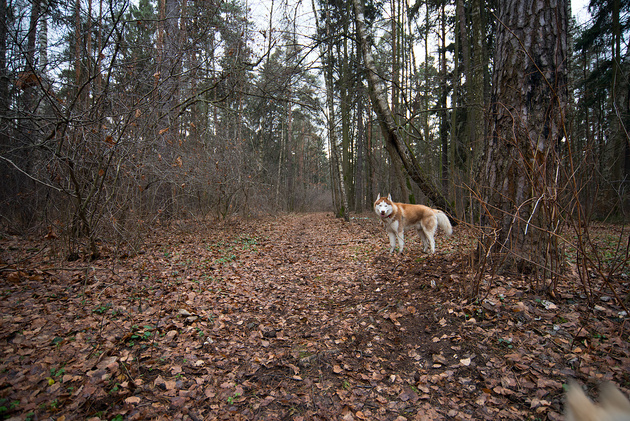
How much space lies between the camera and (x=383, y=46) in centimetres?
1548

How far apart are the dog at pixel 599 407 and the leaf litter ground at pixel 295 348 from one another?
1.94 metres

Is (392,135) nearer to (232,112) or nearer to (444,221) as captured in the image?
(444,221)

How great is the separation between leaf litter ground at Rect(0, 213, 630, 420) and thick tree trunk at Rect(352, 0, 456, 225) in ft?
9.86

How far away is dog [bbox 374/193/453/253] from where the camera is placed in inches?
255

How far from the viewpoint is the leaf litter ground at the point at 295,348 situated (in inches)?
90.0

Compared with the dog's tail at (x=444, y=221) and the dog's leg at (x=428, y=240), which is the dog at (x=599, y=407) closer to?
the dog's leg at (x=428, y=240)

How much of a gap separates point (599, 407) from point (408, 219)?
20.7 feet

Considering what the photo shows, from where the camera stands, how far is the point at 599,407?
654mm

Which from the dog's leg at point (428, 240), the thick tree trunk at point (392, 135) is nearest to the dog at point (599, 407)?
the dog's leg at point (428, 240)

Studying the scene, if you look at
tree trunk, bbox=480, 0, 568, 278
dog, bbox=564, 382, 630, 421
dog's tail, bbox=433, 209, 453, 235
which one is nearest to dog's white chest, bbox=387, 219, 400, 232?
dog's tail, bbox=433, 209, 453, 235

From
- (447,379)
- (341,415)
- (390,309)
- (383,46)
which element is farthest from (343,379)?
(383,46)

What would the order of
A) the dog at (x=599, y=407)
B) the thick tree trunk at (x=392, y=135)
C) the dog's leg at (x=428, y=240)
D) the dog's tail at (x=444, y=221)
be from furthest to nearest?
1. the thick tree trunk at (x=392, y=135)
2. the dog's tail at (x=444, y=221)
3. the dog's leg at (x=428, y=240)
4. the dog at (x=599, y=407)

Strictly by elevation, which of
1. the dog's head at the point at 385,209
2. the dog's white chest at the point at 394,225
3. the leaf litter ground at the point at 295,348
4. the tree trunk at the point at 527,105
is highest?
the tree trunk at the point at 527,105

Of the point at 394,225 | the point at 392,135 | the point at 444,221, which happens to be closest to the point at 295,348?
the point at 394,225
